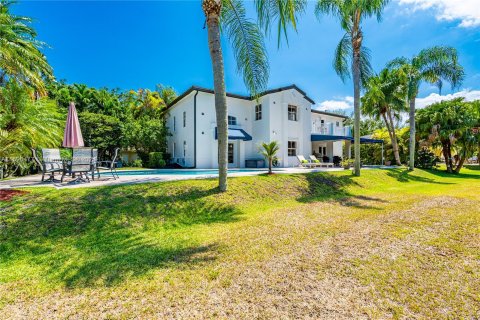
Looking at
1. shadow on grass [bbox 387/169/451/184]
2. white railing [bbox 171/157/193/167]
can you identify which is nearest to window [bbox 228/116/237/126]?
white railing [bbox 171/157/193/167]

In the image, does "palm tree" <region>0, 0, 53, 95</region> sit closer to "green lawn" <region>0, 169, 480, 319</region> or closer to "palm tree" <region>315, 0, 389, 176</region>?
"green lawn" <region>0, 169, 480, 319</region>

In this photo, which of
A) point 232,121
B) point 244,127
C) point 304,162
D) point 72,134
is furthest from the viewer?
point 244,127

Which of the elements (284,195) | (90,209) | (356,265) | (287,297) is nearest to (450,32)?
(284,195)

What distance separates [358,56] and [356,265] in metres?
18.7

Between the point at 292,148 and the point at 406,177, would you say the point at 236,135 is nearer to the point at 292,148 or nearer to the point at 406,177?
the point at 292,148

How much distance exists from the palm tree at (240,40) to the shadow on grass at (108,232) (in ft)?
9.63

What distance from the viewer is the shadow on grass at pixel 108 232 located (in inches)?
196

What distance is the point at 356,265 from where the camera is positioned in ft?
16.0

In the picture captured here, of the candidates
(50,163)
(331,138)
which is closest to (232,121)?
(331,138)

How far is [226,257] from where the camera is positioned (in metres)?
5.36

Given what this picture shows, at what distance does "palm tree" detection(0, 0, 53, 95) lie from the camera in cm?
1659

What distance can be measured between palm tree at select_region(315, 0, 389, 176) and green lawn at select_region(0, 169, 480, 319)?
10.8 meters

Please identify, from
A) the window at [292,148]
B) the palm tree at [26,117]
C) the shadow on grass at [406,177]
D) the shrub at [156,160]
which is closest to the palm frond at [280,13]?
the shadow on grass at [406,177]

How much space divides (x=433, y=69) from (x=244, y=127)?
67.3 feet
